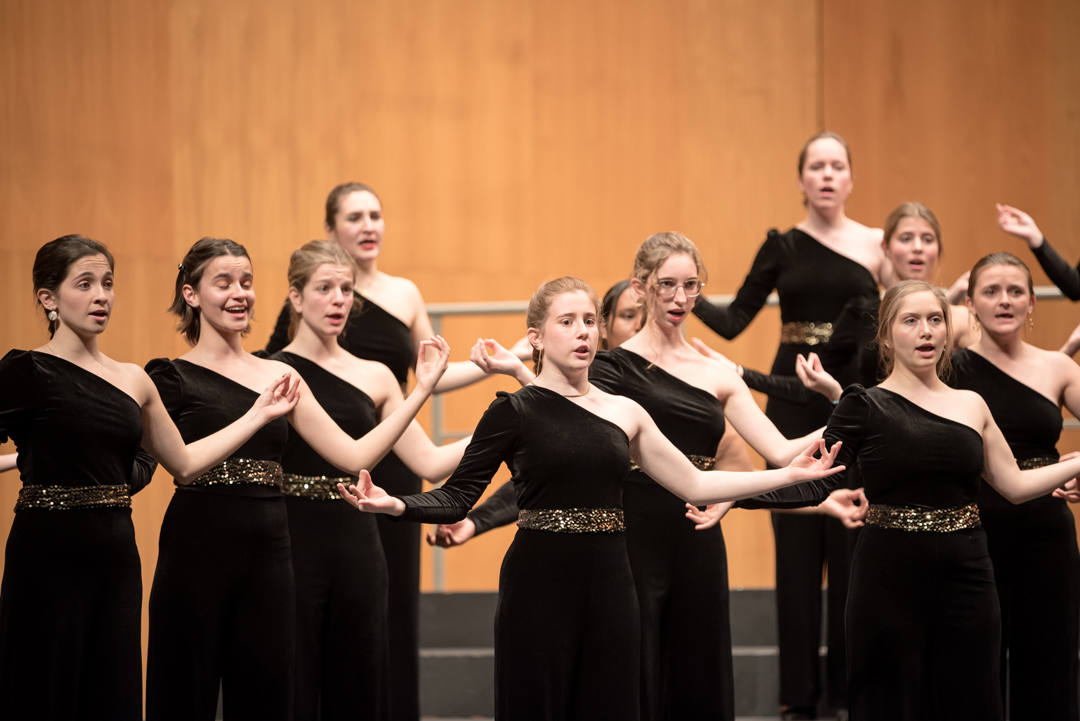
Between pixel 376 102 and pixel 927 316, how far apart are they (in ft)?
12.8

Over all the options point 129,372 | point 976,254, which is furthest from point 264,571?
point 976,254

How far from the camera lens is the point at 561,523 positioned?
10.3 ft

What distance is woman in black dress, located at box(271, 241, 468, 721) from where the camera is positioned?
3.70 m

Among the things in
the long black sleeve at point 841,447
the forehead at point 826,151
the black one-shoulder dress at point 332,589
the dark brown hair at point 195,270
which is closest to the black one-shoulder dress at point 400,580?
the black one-shoulder dress at point 332,589

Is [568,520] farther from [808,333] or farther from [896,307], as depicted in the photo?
[808,333]

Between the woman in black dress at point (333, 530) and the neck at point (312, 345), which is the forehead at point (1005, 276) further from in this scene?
the neck at point (312, 345)

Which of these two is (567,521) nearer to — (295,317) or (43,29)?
(295,317)

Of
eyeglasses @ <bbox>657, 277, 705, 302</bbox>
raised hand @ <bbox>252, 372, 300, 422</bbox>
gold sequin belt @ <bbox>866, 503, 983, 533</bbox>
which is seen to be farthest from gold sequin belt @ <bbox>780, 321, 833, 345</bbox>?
raised hand @ <bbox>252, 372, 300, 422</bbox>

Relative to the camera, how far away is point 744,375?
4.13 meters

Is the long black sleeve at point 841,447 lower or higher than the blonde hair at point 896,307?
lower

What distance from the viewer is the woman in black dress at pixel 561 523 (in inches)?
122

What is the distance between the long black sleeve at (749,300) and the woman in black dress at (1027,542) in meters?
0.92

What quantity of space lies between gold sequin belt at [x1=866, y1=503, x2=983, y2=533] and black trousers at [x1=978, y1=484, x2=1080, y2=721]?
1.26ft

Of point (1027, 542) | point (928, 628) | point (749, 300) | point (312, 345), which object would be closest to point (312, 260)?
point (312, 345)
